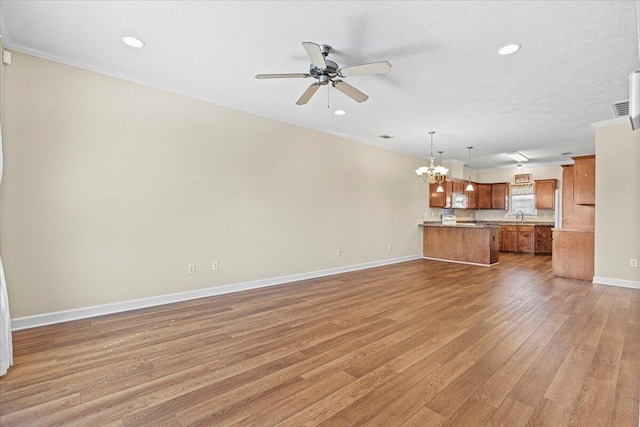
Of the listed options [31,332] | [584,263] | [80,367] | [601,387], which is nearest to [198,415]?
[80,367]

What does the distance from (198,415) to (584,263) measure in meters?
6.64

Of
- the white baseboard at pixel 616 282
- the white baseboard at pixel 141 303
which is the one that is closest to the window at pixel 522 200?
the white baseboard at pixel 616 282

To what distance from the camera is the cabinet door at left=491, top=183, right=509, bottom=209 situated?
9.99 metres

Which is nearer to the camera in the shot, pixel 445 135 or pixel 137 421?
pixel 137 421

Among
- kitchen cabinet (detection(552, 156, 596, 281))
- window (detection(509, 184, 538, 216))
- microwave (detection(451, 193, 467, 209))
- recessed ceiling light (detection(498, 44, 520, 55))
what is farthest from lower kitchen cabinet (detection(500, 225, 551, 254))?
recessed ceiling light (detection(498, 44, 520, 55))

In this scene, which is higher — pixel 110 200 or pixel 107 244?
pixel 110 200

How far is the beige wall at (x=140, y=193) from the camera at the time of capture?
301cm

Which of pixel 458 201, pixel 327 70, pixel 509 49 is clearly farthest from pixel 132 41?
pixel 458 201

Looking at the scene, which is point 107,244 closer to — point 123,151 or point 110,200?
point 110,200

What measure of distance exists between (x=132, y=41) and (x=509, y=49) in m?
3.68

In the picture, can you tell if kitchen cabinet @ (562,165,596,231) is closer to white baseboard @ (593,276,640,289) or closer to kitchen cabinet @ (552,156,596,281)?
kitchen cabinet @ (552,156,596,281)

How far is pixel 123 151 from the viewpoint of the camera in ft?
11.6

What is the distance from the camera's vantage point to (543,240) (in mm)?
8797

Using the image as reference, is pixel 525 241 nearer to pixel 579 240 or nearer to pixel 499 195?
pixel 499 195
